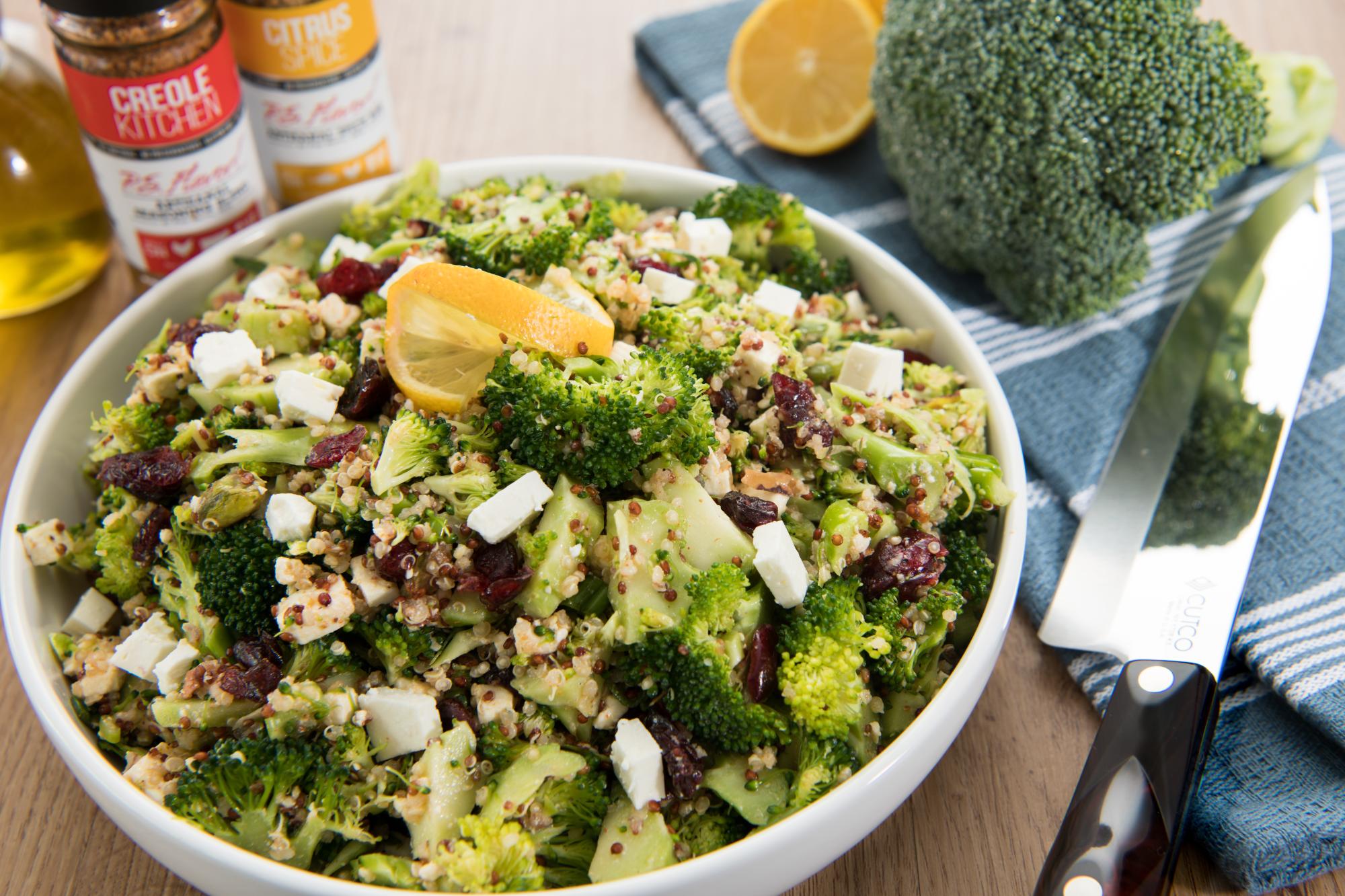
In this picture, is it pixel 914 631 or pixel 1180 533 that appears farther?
pixel 1180 533

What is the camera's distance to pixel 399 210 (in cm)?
249

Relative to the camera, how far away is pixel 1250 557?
2.11m

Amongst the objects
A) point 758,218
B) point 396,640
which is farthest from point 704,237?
point 396,640

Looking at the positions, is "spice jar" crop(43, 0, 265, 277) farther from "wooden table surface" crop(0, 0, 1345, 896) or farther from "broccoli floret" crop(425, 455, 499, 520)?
"broccoli floret" crop(425, 455, 499, 520)

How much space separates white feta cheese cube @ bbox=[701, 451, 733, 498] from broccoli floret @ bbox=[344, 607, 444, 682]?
0.52m

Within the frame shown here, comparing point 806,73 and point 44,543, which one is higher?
point 806,73

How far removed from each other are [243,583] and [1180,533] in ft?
5.81

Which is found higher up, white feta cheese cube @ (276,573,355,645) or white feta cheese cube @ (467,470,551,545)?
white feta cheese cube @ (467,470,551,545)

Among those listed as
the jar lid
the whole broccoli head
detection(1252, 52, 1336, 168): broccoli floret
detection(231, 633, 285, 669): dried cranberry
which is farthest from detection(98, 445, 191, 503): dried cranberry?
detection(1252, 52, 1336, 168): broccoli floret

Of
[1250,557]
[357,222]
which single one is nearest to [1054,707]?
[1250,557]

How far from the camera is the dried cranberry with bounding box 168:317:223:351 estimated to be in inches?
84.7

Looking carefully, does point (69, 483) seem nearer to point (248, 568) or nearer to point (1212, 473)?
point (248, 568)

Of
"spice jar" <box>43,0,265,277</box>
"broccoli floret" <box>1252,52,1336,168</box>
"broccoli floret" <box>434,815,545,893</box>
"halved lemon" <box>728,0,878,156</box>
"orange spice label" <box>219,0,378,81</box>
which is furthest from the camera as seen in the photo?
"halved lemon" <box>728,0,878,156</box>

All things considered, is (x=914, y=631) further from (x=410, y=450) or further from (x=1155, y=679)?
(x=410, y=450)
